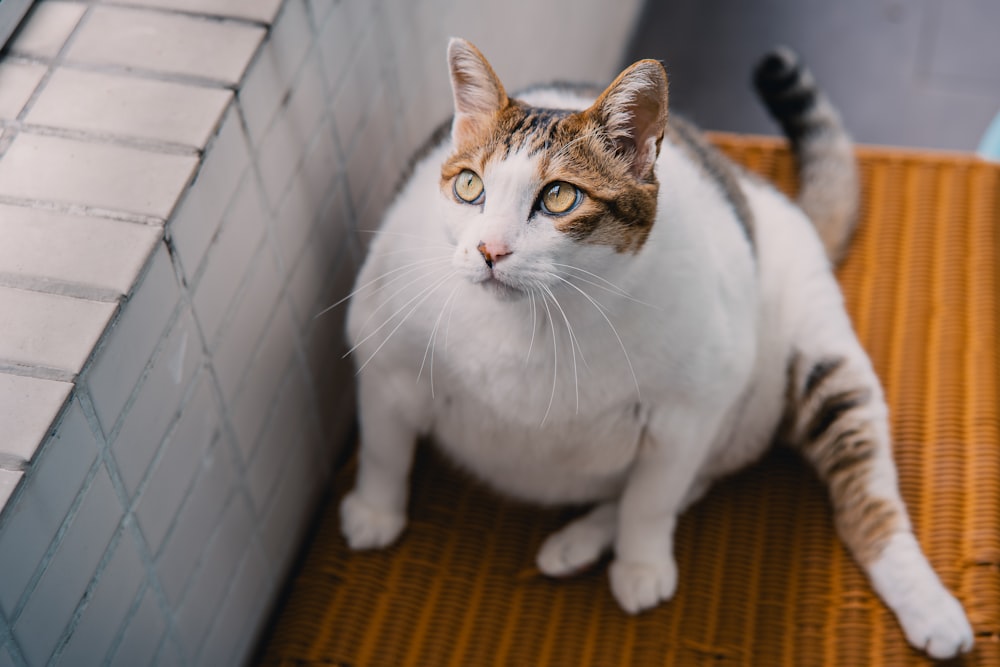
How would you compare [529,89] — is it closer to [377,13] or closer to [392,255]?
[377,13]

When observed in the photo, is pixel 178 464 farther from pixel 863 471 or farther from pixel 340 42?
pixel 863 471

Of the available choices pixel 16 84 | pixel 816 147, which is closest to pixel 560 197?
pixel 16 84

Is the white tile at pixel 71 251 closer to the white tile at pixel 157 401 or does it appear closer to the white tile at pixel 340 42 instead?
the white tile at pixel 157 401

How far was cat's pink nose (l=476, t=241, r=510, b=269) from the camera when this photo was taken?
2.98 feet

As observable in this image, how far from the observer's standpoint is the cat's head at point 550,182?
92cm

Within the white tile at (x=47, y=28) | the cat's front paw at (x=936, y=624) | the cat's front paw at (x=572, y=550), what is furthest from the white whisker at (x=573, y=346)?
the white tile at (x=47, y=28)

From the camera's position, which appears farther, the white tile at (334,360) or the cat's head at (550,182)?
the white tile at (334,360)

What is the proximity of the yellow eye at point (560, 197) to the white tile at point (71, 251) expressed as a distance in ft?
1.14

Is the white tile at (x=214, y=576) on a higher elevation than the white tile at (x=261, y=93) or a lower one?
lower

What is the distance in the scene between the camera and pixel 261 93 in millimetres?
1096

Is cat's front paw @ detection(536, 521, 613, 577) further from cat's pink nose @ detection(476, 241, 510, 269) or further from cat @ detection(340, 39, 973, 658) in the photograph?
cat's pink nose @ detection(476, 241, 510, 269)

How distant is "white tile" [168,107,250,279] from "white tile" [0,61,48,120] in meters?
0.19

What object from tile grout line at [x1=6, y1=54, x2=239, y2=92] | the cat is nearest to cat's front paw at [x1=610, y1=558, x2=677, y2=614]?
the cat

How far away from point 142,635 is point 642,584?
0.56 metres
